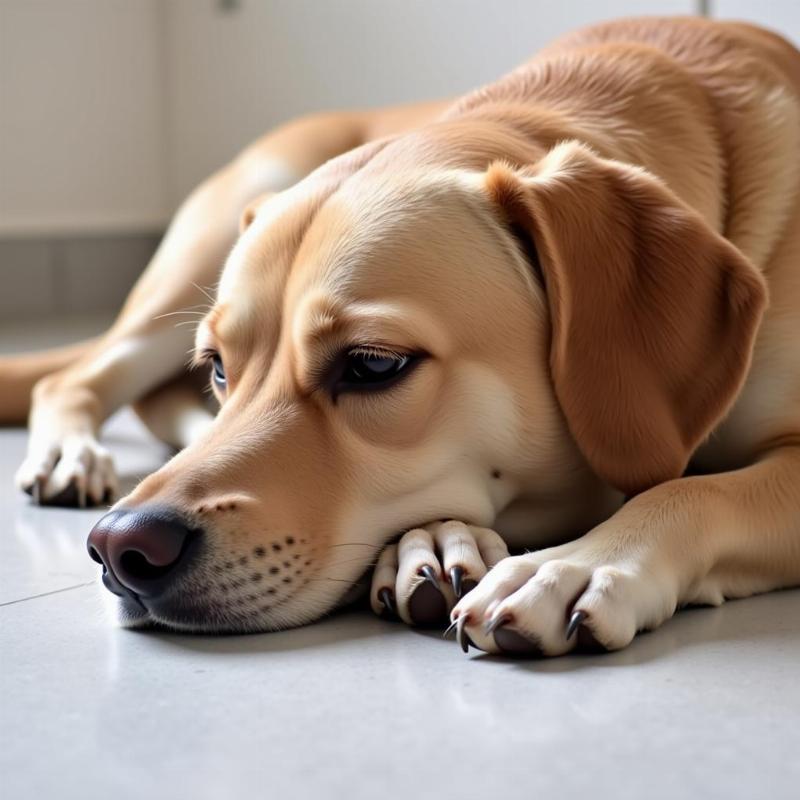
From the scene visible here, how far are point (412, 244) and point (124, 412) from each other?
79.4 inches

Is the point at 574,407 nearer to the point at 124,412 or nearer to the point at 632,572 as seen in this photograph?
the point at 632,572

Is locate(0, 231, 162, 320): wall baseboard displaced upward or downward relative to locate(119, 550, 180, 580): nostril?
downward

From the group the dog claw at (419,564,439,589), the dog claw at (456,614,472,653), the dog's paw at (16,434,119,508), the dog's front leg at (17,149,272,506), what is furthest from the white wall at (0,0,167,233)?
the dog claw at (456,614,472,653)

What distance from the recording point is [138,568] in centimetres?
140

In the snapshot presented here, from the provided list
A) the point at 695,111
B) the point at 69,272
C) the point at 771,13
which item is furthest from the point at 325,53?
the point at 695,111

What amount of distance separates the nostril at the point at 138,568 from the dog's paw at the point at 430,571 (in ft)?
0.81

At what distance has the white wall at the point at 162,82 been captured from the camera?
4.95 meters

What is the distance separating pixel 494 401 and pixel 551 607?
32cm

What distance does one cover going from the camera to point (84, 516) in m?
2.17

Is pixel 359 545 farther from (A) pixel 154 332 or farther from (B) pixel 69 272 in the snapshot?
(B) pixel 69 272

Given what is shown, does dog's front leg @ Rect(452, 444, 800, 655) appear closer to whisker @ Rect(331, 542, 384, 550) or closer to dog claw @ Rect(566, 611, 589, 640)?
dog claw @ Rect(566, 611, 589, 640)

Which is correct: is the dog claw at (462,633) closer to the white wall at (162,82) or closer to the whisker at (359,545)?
the whisker at (359,545)

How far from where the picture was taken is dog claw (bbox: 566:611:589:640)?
1306 mm

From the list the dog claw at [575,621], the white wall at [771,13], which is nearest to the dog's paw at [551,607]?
the dog claw at [575,621]
